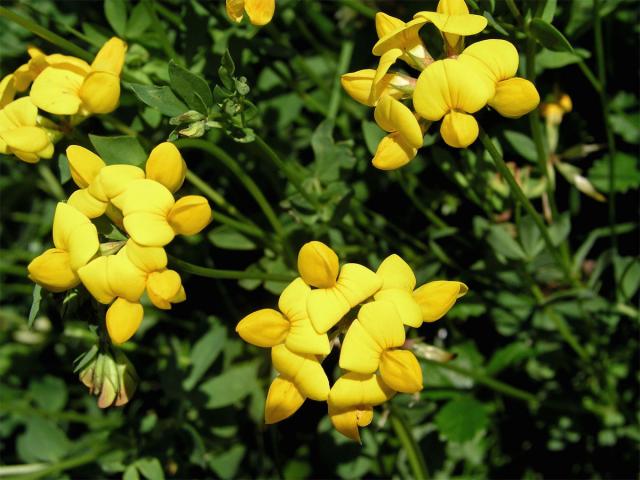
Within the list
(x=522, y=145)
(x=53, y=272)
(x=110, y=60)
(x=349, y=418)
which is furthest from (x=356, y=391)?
(x=522, y=145)

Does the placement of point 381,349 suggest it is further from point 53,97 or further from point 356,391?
point 53,97

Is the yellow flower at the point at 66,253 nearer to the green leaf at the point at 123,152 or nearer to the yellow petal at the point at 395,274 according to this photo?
the green leaf at the point at 123,152

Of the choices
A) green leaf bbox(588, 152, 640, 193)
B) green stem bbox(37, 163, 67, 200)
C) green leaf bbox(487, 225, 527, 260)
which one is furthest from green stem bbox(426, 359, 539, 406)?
green stem bbox(37, 163, 67, 200)

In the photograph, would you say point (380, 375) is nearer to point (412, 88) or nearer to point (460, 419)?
point (412, 88)

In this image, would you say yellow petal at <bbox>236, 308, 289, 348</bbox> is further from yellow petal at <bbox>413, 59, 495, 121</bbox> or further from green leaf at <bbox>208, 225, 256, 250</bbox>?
green leaf at <bbox>208, 225, 256, 250</bbox>

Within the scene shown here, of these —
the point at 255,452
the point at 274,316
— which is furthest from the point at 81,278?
the point at 255,452

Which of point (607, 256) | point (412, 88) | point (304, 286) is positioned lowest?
point (607, 256)
